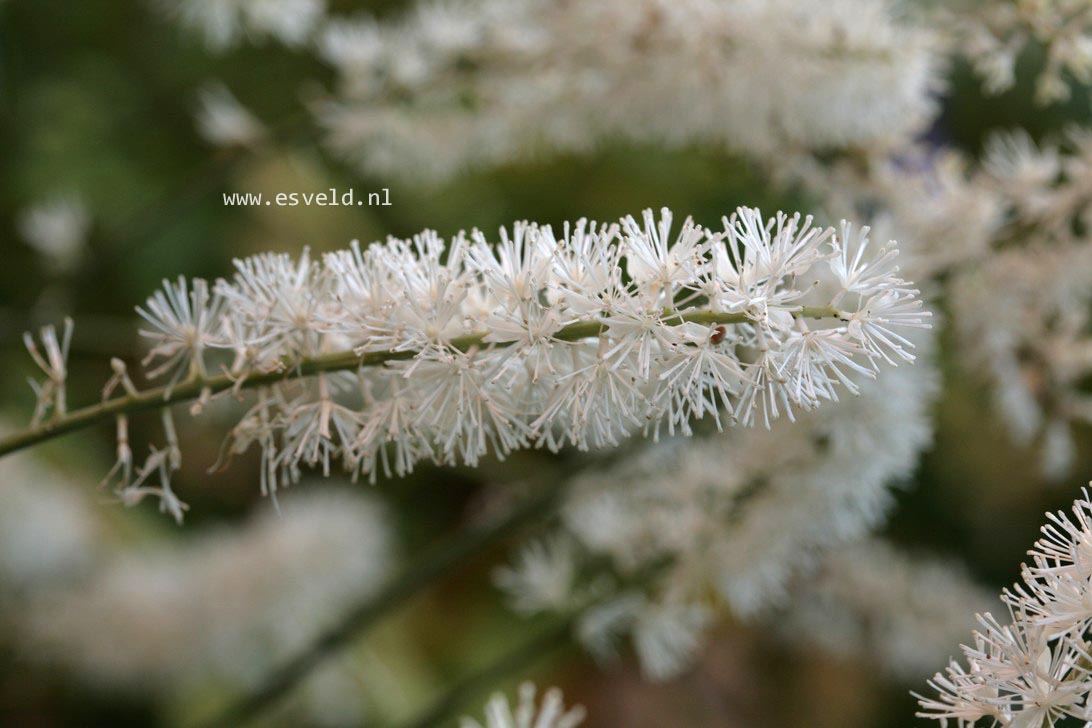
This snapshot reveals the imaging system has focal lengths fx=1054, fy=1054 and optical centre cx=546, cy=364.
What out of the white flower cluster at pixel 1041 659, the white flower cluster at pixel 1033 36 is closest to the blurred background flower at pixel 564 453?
the white flower cluster at pixel 1033 36

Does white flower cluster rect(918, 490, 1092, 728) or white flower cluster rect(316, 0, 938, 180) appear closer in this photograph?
white flower cluster rect(918, 490, 1092, 728)

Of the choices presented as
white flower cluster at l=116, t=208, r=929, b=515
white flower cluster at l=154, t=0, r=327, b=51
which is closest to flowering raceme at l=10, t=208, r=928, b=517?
white flower cluster at l=116, t=208, r=929, b=515

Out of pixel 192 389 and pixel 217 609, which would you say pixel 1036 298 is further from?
pixel 217 609

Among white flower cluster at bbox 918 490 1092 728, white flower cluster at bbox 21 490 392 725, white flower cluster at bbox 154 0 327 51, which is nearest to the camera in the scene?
white flower cluster at bbox 918 490 1092 728

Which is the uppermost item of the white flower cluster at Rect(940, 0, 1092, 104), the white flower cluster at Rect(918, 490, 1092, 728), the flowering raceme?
the white flower cluster at Rect(940, 0, 1092, 104)

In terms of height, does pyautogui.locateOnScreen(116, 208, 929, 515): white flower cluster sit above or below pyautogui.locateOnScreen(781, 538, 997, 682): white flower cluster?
above

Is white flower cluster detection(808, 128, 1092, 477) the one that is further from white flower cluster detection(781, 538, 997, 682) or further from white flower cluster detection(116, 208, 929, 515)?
white flower cluster detection(116, 208, 929, 515)

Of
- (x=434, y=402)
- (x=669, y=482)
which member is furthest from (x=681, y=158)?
(x=434, y=402)

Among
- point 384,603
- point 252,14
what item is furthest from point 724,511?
point 252,14

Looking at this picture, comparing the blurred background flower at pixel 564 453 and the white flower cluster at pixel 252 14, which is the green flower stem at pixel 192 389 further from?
the white flower cluster at pixel 252 14
